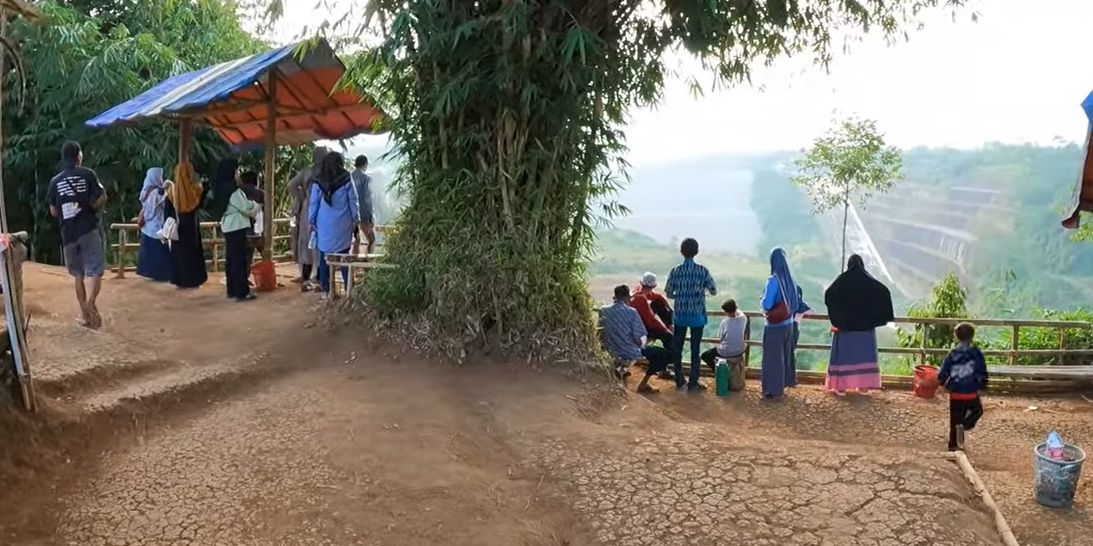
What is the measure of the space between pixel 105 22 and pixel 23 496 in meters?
10.3

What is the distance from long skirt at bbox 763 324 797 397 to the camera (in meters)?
7.23

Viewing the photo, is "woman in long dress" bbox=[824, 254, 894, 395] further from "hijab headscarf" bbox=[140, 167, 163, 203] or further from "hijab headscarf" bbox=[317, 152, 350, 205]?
"hijab headscarf" bbox=[140, 167, 163, 203]

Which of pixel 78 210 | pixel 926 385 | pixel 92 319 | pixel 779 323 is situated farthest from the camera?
pixel 926 385

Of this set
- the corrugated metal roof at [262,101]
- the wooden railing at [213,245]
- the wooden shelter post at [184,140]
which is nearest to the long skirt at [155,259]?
the wooden railing at [213,245]

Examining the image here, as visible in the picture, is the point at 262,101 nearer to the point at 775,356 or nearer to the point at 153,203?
the point at 153,203

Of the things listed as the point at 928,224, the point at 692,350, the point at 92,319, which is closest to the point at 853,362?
the point at 692,350

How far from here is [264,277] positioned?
26.8 feet

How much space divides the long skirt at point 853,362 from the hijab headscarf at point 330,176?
4.69m

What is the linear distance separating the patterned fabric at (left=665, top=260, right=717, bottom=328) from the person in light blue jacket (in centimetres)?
292

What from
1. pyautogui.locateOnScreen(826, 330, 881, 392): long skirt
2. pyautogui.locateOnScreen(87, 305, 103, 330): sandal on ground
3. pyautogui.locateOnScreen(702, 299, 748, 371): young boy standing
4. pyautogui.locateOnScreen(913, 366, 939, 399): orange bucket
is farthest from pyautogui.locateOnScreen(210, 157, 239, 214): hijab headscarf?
pyautogui.locateOnScreen(913, 366, 939, 399): orange bucket

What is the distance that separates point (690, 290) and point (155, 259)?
5.70 m

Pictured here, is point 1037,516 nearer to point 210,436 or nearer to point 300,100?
point 210,436

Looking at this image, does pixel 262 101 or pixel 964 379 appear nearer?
pixel 964 379

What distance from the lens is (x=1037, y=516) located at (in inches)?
191
